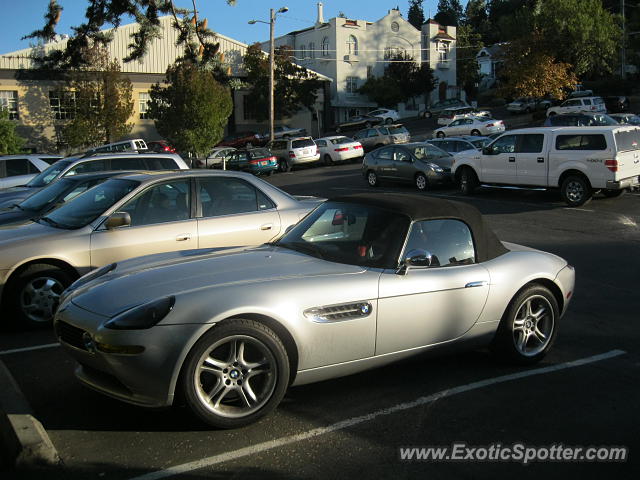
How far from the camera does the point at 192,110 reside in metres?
33.0

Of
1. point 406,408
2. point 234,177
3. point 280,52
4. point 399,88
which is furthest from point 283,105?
point 406,408

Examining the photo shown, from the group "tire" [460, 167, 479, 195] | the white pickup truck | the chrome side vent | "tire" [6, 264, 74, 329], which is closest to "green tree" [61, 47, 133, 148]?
"tire" [460, 167, 479, 195]

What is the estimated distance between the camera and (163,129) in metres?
34.1

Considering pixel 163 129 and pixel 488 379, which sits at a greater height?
pixel 163 129

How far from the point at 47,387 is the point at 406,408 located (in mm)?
2794

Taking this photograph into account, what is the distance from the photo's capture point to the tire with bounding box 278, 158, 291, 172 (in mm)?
34219

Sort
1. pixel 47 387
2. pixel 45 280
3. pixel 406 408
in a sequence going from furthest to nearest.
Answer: pixel 45 280 < pixel 47 387 < pixel 406 408

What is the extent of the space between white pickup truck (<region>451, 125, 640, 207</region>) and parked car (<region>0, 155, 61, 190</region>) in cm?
1231

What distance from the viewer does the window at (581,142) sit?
1563 cm

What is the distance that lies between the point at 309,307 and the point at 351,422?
82cm

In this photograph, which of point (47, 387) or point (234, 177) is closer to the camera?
point (47, 387)

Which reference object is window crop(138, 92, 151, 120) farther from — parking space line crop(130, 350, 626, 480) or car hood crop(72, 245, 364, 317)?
parking space line crop(130, 350, 626, 480)

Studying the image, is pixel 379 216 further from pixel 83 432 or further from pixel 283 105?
pixel 283 105

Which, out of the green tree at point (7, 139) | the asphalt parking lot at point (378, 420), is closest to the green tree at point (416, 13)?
the green tree at point (7, 139)
